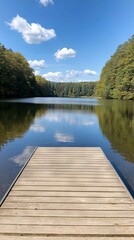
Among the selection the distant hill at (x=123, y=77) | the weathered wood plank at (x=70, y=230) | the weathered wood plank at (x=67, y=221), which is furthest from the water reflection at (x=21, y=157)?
the distant hill at (x=123, y=77)

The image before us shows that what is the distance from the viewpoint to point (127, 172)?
6512mm

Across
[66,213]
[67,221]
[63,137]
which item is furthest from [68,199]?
[63,137]

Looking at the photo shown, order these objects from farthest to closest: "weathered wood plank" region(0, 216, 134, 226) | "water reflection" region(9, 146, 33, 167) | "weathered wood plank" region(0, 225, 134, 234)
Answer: "water reflection" region(9, 146, 33, 167) < "weathered wood plank" region(0, 216, 134, 226) < "weathered wood plank" region(0, 225, 134, 234)

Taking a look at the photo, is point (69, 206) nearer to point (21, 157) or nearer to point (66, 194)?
point (66, 194)

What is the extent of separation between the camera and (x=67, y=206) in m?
3.76

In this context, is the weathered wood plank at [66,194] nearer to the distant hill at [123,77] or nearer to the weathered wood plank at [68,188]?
the weathered wood plank at [68,188]

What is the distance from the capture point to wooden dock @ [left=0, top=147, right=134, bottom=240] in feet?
10.1

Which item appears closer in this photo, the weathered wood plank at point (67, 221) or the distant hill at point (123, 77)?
the weathered wood plank at point (67, 221)

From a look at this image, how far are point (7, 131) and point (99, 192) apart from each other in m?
8.70

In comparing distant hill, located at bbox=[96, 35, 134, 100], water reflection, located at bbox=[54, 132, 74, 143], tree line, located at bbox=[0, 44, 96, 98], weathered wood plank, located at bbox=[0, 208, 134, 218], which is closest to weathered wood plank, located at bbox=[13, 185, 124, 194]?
weathered wood plank, located at bbox=[0, 208, 134, 218]

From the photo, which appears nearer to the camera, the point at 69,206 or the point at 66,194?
the point at 69,206

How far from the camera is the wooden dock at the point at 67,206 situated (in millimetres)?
3072

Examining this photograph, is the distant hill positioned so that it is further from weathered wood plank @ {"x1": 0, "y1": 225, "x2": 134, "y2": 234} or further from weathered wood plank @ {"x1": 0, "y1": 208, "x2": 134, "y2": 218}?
weathered wood plank @ {"x1": 0, "y1": 225, "x2": 134, "y2": 234}

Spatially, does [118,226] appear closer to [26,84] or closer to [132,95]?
[132,95]
